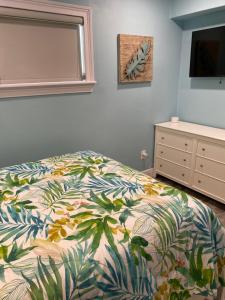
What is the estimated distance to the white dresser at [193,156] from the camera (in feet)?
7.80

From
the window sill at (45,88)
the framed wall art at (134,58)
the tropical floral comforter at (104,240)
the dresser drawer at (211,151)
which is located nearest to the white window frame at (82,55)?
the window sill at (45,88)

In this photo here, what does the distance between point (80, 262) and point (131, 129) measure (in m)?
2.09

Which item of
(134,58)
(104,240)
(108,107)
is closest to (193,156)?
(108,107)

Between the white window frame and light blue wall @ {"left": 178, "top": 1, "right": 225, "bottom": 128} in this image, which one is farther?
light blue wall @ {"left": 178, "top": 1, "right": 225, "bottom": 128}

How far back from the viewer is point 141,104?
282 centimetres

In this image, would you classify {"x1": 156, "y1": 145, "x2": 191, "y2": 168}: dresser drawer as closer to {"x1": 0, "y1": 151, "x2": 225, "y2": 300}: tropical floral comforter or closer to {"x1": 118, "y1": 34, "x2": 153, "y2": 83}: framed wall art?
{"x1": 118, "y1": 34, "x2": 153, "y2": 83}: framed wall art

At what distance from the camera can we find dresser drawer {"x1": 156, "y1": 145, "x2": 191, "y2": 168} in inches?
106

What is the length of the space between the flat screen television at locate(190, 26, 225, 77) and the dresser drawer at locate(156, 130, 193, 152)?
758 millimetres

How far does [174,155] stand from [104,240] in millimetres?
2060

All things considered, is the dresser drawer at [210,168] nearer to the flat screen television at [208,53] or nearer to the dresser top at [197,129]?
the dresser top at [197,129]

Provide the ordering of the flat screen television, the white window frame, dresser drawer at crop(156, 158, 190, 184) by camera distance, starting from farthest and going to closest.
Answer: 1. dresser drawer at crop(156, 158, 190, 184)
2. the flat screen television
3. the white window frame

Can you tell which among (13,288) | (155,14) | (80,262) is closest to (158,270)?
(80,262)

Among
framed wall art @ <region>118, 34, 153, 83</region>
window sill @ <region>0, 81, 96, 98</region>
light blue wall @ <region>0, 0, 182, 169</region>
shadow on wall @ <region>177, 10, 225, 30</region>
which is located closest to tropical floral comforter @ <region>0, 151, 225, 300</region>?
light blue wall @ <region>0, 0, 182, 169</region>

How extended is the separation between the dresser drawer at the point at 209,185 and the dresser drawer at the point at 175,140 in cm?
34
